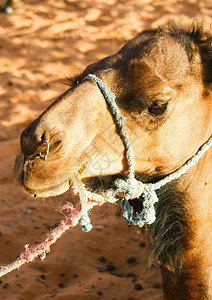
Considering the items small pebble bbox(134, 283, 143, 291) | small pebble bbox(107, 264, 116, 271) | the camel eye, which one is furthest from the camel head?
small pebble bbox(107, 264, 116, 271)

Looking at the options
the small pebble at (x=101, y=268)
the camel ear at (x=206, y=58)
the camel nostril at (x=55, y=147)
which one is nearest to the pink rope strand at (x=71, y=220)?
the camel nostril at (x=55, y=147)

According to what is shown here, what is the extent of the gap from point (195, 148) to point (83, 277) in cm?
208

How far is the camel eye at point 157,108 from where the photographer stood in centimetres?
223

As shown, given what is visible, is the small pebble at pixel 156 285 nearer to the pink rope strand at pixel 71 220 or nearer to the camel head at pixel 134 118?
the camel head at pixel 134 118

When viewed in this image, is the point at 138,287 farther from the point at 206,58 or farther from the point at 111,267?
the point at 206,58

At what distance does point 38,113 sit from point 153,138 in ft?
14.3

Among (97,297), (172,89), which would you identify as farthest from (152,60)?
(97,297)

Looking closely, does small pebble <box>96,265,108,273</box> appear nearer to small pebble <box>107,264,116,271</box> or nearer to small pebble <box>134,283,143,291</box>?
small pebble <box>107,264,116,271</box>

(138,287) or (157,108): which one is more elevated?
(157,108)

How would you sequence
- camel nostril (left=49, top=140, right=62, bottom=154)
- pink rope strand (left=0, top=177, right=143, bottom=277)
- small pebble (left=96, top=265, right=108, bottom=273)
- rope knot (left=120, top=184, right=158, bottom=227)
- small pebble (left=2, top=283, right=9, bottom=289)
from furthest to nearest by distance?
small pebble (left=96, top=265, right=108, bottom=273), small pebble (left=2, top=283, right=9, bottom=289), rope knot (left=120, top=184, right=158, bottom=227), pink rope strand (left=0, top=177, right=143, bottom=277), camel nostril (left=49, top=140, right=62, bottom=154)

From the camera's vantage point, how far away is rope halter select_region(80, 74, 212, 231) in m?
2.21

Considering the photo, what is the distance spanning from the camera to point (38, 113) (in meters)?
6.50

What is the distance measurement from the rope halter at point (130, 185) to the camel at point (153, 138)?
0.08 ft

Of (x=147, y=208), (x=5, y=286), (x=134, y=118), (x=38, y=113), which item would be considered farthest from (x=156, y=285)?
(x=38, y=113)
